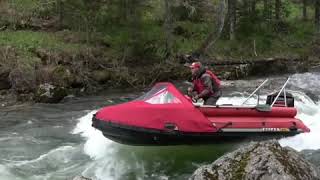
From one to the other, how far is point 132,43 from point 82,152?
11103 millimetres

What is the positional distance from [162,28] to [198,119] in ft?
50.6

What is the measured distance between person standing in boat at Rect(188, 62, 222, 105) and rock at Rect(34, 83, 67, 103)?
7153mm

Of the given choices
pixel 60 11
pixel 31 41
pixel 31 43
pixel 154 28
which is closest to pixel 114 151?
pixel 31 43

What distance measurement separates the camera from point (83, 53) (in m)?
23.6

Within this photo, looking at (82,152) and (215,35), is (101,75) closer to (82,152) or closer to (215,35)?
(215,35)

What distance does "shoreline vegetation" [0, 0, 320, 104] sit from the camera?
70.8 ft

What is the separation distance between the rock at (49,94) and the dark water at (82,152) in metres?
1.92

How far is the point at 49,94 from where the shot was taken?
64.0 ft

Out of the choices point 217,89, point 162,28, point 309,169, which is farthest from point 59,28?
point 309,169

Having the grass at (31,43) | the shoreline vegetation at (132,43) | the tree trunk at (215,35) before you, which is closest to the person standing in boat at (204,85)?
the shoreline vegetation at (132,43)

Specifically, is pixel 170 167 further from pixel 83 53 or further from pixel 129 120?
pixel 83 53

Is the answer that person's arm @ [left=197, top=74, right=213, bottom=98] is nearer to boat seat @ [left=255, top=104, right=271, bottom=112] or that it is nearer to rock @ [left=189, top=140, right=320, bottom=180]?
boat seat @ [left=255, top=104, right=271, bottom=112]

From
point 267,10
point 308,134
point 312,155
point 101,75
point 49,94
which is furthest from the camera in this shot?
point 267,10

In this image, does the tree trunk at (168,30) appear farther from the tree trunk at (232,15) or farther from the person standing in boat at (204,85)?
the person standing in boat at (204,85)
